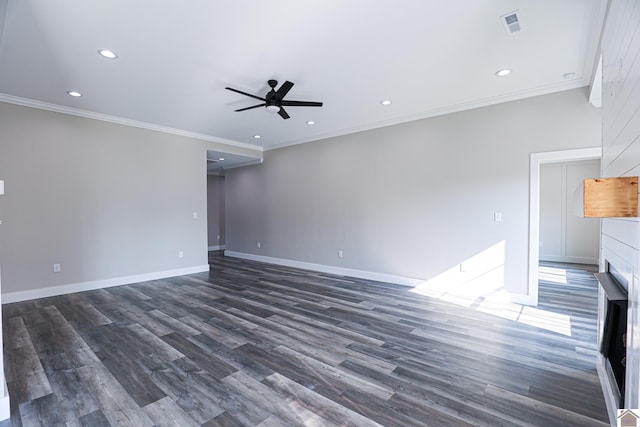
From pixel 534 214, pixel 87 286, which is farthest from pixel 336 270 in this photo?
pixel 87 286

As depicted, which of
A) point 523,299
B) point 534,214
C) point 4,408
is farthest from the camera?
point 523,299

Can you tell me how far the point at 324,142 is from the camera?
598 centimetres

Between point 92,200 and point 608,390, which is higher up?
point 92,200

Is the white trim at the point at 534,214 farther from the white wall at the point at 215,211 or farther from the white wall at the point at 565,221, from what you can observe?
the white wall at the point at 215,211

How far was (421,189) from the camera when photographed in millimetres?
4730

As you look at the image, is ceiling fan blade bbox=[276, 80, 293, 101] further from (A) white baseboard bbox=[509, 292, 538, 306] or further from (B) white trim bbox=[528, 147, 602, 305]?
(A) white baseboard bbox=[509, 292, 538, 306]

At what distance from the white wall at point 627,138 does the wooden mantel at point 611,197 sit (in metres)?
0.05

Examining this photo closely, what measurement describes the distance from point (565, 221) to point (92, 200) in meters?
9.66

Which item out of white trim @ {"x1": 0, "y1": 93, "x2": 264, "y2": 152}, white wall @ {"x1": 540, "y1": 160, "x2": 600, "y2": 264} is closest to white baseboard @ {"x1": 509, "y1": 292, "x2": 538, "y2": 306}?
white wall @ {"x1": 540, "y1": 160, "x2": 600, "y2": 264}

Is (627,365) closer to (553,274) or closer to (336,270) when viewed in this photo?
(336,270)

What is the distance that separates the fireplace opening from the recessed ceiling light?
4.28 meters

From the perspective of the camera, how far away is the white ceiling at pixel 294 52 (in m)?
2.28

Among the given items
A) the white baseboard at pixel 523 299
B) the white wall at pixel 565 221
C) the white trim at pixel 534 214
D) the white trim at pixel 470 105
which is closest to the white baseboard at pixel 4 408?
the white baseboard at pixel 523 299

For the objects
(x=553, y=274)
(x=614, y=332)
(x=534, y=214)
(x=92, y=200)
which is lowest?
(x=553, y=274)
